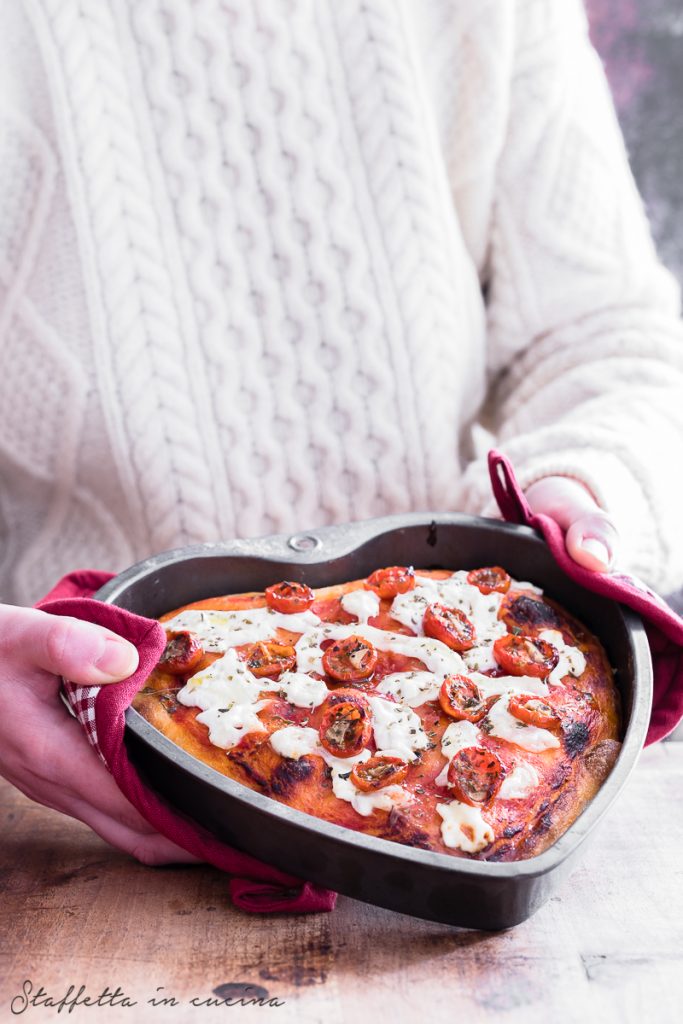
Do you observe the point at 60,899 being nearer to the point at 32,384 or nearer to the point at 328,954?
the point at 328,954

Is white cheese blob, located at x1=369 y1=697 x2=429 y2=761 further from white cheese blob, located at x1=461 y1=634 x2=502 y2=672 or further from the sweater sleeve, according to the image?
the sweater sleeve

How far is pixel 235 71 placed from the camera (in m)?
1.11

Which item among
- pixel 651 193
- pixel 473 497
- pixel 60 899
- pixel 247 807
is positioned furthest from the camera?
pixel 651 193

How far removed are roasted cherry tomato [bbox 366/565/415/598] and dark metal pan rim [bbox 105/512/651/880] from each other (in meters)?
0.04

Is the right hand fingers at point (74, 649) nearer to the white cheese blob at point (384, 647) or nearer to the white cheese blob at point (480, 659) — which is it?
the white cheese blob at point (384, 647)

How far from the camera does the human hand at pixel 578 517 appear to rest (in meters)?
0.81

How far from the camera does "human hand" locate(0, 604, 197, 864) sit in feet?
2.23

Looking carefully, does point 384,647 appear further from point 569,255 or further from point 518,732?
point 569,255

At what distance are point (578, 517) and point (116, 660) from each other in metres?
0.45

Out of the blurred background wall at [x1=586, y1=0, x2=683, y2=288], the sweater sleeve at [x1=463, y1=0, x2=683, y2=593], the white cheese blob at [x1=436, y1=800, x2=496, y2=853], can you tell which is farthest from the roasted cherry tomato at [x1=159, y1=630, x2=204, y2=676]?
the blurred background wall at [x1=586, y1=0, x2=683, y2=288]

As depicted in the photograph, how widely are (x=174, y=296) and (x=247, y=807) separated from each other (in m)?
0.70

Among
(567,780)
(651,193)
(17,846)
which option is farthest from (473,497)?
(651,193)

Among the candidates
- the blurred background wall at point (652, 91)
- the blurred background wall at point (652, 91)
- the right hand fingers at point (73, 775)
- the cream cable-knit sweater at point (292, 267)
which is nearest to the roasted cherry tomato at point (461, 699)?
the right hand fingers at point (73, 775)

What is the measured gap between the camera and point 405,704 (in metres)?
0.70
